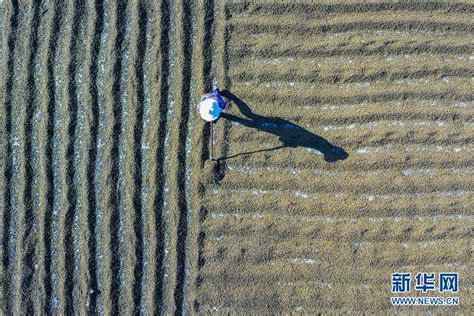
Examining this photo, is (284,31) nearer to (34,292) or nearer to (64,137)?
(64,137)

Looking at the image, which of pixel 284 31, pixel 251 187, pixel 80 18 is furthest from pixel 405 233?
pixel 80 18

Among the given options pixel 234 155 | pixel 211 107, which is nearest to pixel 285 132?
pixel 234 155

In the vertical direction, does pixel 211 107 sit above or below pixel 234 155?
above

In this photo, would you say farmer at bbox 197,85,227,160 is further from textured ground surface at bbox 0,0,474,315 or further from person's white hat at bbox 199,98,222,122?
textured ground surface at bbox 0,0,474,315

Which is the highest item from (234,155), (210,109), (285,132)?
(210,109)

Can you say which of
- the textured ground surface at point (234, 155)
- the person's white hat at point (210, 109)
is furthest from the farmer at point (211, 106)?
the textured ground surface at point (234, 155)

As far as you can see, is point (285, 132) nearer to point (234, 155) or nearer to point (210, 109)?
point (234, 155)

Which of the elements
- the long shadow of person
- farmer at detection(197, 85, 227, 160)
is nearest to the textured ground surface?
the long shadow of person
